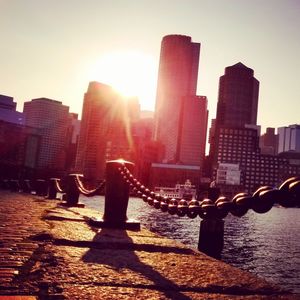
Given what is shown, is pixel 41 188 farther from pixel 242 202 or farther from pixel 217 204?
pixel 242 202

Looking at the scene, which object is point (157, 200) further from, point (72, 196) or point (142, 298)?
point (72, 196)

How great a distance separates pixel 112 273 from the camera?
2.32 metres

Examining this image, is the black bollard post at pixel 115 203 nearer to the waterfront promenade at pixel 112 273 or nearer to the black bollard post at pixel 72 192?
the waterfront promenade at pixel 112 273

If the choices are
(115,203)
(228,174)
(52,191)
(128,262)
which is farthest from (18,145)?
(128,262)

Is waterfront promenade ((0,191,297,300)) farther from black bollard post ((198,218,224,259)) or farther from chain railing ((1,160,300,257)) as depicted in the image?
black bollard post ((198,218,224,259))

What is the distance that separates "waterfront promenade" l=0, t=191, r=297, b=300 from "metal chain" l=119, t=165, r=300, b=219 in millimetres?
404

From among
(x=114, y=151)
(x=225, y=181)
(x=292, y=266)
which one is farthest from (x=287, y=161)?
(x=292, y=266)

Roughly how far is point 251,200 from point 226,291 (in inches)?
23.8

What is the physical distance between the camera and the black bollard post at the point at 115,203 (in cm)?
491

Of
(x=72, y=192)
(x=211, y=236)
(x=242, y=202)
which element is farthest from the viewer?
(x=72, y=192)

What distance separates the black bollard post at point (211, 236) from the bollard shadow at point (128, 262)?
0.75 metres

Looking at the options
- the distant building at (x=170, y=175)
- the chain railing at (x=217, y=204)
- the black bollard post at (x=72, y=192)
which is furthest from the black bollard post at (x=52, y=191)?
the distant building at (x=170, y=175)

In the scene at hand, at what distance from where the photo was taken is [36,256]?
262 cm

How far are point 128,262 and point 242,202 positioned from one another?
0.91m
